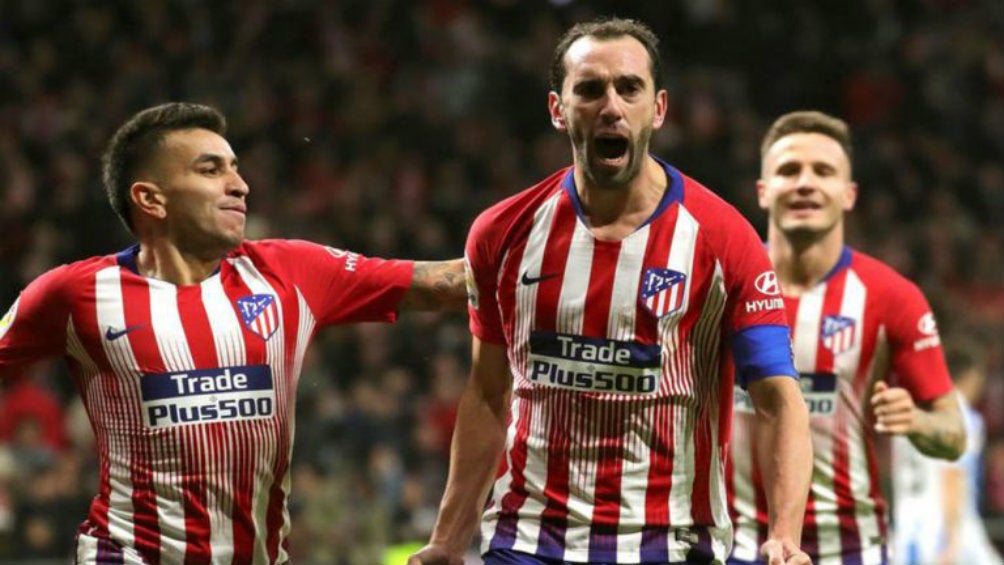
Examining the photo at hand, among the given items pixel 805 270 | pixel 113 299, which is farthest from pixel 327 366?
pixel 113 299

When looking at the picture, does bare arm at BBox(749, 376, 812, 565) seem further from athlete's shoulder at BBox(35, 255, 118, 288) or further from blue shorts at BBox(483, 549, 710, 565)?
athlete's shoulder at BBox(35, 255, 118, 288)

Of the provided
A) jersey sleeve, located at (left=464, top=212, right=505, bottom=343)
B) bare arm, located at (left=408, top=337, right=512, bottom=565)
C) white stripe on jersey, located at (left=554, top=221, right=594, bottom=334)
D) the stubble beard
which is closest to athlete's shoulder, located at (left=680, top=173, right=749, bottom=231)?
the stubble beard

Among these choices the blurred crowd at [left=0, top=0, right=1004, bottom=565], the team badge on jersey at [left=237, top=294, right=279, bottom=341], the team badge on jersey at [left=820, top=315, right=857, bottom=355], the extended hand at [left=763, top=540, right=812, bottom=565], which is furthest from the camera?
the blurred crowd at [left=0, top=0, right=1004, bottom=565]

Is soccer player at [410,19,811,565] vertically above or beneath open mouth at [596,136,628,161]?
beneath

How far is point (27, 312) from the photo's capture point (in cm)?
422

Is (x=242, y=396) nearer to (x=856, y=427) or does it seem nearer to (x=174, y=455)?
(x=174, y=455)

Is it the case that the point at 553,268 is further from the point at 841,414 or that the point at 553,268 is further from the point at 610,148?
the point at 841,414

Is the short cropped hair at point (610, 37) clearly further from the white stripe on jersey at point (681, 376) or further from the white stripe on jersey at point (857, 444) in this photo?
the white stripe on jersey at point (857, 444)

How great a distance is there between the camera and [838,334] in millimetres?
5164

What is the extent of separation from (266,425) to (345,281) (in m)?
0.49

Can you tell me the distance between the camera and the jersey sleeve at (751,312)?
3.85m

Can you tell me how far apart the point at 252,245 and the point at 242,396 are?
484 millimetres

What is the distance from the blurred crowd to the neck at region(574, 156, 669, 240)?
543 centimetres

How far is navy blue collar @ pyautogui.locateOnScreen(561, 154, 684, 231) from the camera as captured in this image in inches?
156
